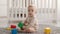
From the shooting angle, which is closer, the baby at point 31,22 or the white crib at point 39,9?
the baby at point 31,22

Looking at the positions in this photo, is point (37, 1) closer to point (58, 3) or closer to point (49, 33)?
point (58, 3)

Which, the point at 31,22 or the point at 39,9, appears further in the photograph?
the point at 39,9

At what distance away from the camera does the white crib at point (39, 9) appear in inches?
66.0

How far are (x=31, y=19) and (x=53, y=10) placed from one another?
867mm

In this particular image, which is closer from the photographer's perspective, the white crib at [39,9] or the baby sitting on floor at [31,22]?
the baby sitting on floor at [31,22]

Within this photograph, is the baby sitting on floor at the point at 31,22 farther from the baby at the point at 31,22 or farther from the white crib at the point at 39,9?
the white crib at the point at 39,9

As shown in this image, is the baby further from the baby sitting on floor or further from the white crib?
the white crib

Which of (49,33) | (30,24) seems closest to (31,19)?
(30,24)

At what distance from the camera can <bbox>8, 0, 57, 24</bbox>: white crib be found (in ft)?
5.50

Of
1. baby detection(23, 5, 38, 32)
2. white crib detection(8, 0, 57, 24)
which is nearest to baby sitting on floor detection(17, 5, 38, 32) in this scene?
baby detection(23, 5, 38, 32)

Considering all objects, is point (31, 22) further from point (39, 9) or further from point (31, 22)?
point (39, 9)

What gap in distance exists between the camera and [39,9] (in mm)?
1708

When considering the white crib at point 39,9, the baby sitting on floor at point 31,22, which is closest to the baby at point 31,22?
the baby sitting on floor at point 31,22

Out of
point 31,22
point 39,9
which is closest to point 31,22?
point 31,22
